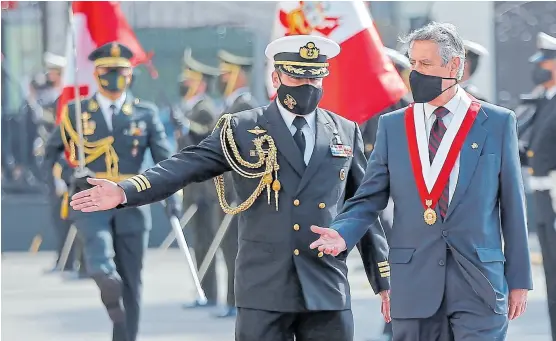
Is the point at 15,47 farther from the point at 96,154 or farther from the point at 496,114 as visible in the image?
the point at 496,114

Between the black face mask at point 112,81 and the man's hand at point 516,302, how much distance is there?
4.72 metres

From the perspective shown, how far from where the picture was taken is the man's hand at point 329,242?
586 centimetres

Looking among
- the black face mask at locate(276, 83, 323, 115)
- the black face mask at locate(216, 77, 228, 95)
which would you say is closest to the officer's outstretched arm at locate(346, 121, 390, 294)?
the black face mask at locate(276, 83, 323, 115)

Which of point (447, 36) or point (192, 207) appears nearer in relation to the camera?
point (447, 36)

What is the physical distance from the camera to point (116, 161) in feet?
32.4

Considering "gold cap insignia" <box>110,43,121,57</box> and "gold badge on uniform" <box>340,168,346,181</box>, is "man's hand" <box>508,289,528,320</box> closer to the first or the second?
"gold badge on uniform" <box>340,168,346,181</box>

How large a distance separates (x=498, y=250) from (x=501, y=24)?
12.1m

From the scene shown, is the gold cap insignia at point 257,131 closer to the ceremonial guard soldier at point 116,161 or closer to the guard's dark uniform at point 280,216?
the guard's dark uniform at point 280,216

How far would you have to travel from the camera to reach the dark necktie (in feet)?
21.3

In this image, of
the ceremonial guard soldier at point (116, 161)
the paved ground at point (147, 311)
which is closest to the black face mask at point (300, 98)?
the ceremonial guard soldier at point (116, 161)

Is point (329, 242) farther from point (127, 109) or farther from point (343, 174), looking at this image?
point (127, 109)

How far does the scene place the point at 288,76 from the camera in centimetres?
653

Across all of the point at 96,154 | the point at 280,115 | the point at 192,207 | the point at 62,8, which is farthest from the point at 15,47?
the point at 280,115

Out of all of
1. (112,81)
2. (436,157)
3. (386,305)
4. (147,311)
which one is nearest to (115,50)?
(112,81)
